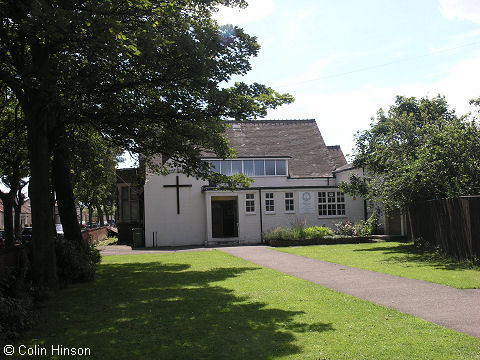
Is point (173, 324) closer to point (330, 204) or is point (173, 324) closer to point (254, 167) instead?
point (254, 167)

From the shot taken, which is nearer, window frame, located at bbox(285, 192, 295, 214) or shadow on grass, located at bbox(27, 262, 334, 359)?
shadow on grass, located at bbox(27, 262, 334, 359)

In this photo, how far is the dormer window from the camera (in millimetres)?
30328

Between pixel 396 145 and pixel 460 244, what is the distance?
6966 millimetres

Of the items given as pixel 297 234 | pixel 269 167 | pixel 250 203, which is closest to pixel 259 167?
pixel 269 167

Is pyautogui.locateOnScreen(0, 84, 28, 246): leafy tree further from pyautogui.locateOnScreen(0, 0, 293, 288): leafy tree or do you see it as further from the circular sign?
the circular sign

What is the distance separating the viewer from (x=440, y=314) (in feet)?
24.5

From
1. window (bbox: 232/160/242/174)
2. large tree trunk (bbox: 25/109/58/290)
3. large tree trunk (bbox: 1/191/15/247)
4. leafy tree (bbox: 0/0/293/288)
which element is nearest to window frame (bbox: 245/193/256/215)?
window (bbox: 232/160/242/174)

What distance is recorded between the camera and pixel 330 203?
30766mm

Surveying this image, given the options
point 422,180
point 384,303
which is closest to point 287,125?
point 422,180

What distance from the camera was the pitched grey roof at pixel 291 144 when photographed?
32.1 metres

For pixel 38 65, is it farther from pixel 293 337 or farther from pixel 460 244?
pixel 460 244

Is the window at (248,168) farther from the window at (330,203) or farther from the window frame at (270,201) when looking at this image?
the window at (330,203)

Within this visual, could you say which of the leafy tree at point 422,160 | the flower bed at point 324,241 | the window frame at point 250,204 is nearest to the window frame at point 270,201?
the window frame at point 250,204

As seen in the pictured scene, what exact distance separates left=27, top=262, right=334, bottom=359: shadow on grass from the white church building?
17126 mm
